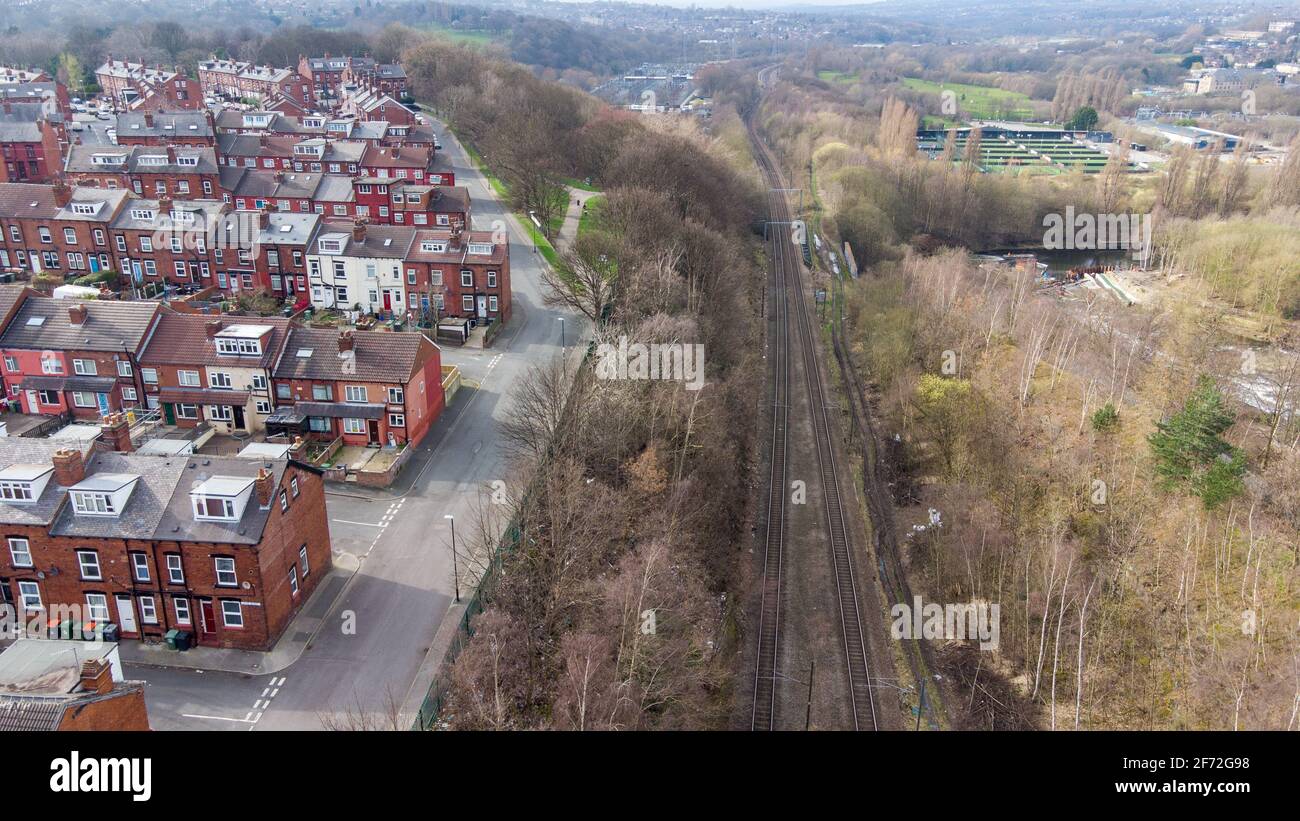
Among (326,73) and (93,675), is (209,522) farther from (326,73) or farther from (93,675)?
(326,73)

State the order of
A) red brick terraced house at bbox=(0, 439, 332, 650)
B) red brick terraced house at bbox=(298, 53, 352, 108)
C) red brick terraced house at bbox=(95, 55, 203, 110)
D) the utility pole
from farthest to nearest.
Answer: red brick terraced house at bbox=(298, 53, 352, 108) → red brick terraced house at bbox=(95, 55, 203, 110) → the utility pole → red brick terraced house at bbox=(0, 439, 332, 650)

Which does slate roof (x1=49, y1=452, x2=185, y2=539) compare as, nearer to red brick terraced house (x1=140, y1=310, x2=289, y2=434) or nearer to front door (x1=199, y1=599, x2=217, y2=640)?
front door (x1=199, y1=599, x2=217, y2=640)

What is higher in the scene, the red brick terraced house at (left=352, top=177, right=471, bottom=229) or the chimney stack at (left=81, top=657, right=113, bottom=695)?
the red brick terraced house at (left=352, top=177, right=471, bottom=229)

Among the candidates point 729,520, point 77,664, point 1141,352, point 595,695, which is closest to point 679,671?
point 595,695

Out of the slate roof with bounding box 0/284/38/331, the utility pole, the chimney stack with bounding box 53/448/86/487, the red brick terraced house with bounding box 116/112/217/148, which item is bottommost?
the utility pole

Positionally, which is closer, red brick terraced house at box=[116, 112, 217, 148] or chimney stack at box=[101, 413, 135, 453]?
chimney stack at box=[101, 413, 135, 453]

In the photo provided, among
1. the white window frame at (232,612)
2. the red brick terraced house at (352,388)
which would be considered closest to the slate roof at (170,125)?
the red brick terraced house at (352,388)

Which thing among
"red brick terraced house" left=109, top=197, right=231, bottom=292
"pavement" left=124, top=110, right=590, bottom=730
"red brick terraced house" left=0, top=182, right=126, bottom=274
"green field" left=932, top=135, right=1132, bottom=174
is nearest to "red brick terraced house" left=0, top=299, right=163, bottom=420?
"pavement" left=124, top=110, right=590, bottom=730

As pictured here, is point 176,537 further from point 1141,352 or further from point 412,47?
point 412,47
